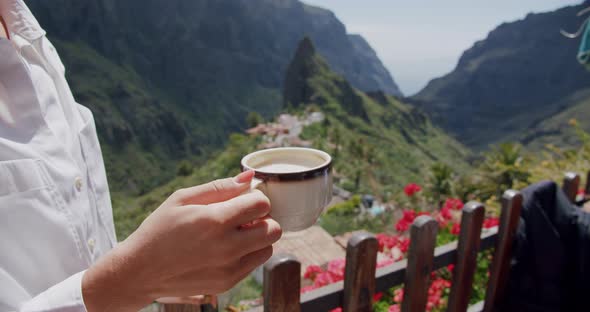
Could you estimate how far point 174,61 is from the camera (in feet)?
253

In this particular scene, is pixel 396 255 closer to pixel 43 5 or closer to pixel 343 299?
pixel 343 299

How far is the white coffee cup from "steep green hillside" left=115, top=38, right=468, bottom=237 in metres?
16.0

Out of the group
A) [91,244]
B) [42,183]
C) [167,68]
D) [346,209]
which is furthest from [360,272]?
[167,68]

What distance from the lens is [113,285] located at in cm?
46

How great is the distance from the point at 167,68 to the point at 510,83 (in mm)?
81102

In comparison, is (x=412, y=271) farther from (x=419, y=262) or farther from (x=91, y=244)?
(x=91, y=244)

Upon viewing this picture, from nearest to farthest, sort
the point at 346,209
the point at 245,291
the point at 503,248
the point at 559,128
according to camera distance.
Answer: the point at 503,248 → the point at 245,291 → the point at 346,209 → the point at 559,128

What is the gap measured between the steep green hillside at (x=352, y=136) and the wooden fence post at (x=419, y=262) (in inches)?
602

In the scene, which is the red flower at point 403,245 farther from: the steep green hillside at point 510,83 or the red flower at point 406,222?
the steep green hillside at point 510,83

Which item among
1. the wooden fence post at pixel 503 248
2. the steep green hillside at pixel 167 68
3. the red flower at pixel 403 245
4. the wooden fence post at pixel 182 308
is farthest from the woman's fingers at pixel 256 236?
the steep green hillside at pixel 167 68

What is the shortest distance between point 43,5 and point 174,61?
79.4 ft

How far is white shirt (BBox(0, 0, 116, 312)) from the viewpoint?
0.49 metres

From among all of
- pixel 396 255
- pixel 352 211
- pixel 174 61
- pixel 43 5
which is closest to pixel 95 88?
pixel 43 5

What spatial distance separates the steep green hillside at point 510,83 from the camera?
75.6 metres
